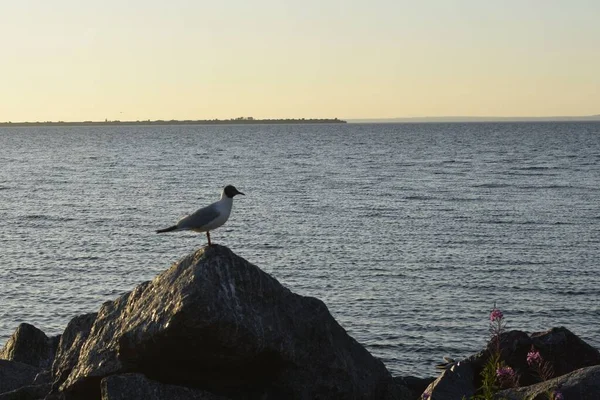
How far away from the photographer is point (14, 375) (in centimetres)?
1570

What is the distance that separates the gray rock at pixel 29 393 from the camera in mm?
14133

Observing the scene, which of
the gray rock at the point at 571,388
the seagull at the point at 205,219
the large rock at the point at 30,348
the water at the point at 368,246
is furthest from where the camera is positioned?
the water at the point at 368,246

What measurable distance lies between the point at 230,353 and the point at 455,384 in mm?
3706

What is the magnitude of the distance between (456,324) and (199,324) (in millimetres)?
15388

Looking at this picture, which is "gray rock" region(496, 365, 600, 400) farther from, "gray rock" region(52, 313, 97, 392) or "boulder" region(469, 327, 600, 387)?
"gray rock" region(52, 313, 97, 392)

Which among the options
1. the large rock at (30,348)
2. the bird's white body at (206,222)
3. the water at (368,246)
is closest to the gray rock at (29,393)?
the large rock at (30,348)

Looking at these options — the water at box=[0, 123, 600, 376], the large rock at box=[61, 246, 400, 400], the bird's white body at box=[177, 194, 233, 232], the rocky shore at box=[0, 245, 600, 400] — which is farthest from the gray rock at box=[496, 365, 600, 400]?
the water at box=[0, 123, 600, 376]

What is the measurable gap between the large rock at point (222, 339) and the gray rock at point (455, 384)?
1055 mm

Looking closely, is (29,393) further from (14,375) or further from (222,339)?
(222,339)

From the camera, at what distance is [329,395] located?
13.1 meters

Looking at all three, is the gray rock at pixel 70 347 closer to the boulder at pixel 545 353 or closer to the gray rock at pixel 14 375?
Result: the gray rock at pixel 14 375

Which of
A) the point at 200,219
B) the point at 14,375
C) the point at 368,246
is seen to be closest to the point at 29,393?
the point at 14,375

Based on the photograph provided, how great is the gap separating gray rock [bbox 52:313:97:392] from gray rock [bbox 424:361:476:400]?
17.8ft

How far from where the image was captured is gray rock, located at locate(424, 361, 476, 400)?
13.5 metres
